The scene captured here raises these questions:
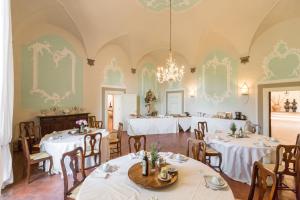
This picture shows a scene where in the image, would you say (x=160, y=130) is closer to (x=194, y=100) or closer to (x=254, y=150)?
(x=194, y=100)

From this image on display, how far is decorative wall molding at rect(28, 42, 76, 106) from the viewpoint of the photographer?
6.32 meters

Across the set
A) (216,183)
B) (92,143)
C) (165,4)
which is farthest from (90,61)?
(216,183)

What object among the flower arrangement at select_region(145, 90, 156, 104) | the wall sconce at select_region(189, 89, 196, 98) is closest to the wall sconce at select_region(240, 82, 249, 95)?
the wall sconce at select_region(189, 89, 196, 98)

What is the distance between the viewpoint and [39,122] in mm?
6145

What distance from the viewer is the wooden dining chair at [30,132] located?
18.0 feet

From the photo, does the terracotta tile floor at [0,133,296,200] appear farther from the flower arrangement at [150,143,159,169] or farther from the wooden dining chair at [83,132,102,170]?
the flower arrangement at [150,143,159,169]

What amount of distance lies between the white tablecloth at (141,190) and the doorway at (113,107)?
674cm

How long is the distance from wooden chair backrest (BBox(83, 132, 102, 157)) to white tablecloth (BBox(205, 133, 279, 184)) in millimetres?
2961

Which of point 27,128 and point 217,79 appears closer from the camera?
point 27,128

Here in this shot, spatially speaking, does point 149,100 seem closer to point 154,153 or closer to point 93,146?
→ point 93,146

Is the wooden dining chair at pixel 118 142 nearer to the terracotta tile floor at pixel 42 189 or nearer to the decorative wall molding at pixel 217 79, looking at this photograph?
the terracotta tile floor at pixel 42 189

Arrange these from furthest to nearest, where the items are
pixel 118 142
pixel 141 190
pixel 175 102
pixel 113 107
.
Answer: pixel 175 102
pixel 113 107
pixel 118 142
pixel 141 190

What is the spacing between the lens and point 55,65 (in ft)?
22.7

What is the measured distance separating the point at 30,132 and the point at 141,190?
5.83m
